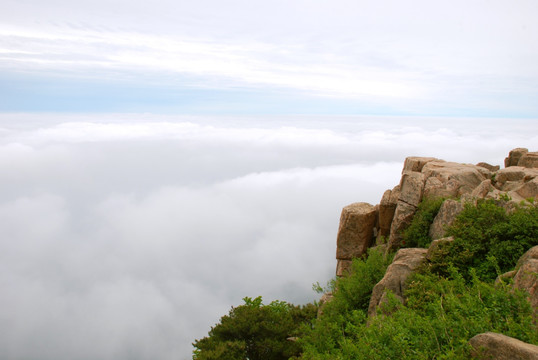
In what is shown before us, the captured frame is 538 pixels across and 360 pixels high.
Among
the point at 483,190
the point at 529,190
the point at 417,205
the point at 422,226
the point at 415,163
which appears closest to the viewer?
the point at 529,190

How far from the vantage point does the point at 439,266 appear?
563 inches

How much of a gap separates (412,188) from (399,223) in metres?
2.01

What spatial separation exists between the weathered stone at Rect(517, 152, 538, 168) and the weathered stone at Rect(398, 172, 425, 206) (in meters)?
8.25

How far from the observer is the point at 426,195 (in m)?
20.2

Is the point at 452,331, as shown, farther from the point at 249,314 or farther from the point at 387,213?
the point at 249,314

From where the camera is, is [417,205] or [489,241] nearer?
[489,241]

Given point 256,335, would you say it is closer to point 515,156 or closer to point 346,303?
point 346,303

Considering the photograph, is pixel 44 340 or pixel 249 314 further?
pixel 44 340

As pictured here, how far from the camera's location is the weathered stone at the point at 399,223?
1989 cm

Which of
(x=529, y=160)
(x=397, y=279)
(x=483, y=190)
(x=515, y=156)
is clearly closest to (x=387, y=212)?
(x=483, y=190)

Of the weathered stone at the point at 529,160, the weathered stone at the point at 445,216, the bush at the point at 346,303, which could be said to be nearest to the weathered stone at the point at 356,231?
the bush at the point at 346,303

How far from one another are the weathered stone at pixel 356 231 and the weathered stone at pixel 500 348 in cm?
1569

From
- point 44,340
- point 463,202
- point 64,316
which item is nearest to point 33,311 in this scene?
point 64,316

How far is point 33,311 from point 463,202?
224 metres
